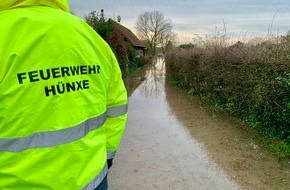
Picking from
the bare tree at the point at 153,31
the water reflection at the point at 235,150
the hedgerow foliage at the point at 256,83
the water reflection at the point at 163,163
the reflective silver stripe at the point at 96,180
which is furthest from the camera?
the bare tree at the point at 153,31

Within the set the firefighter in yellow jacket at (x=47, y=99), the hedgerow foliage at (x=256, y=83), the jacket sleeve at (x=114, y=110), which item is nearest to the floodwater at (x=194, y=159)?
the hedgerow foliage at (x=256, y=83)

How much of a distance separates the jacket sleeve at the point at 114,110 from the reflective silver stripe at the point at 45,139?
323 millimetres

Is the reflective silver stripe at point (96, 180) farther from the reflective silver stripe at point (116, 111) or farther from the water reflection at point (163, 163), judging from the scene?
the water reflection at point (163, 163)

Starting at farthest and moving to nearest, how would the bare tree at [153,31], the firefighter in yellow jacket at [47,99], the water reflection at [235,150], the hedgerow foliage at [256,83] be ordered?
the bare tree at [153,31]
the hedgerow foliage at [256,83]
the water reflection at [235,150]
the firefighter in yellow jacket at [47,99]

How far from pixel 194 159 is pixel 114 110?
176 inches

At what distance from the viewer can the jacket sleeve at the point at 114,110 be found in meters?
2.20

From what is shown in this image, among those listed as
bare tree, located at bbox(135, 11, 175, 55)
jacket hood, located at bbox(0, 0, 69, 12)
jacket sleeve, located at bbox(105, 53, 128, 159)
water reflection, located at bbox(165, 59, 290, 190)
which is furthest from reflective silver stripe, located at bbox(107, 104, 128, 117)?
bare tree, located at bbox(135, 11, 175, 55)

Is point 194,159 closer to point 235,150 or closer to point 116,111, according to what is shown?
point 235,150

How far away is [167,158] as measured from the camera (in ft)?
21.1

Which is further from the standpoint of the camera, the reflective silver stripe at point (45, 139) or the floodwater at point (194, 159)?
the floodwater at point (194, 159)

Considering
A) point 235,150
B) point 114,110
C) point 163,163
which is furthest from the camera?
point 235,150

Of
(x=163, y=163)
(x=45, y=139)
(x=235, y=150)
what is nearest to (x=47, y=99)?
(x=45, y=139)

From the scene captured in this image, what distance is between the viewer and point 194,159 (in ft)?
21.0

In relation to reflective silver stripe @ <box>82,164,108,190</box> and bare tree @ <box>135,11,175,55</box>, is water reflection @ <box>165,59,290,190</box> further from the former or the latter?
bare tree @ <box>135,11,175,55</box>
